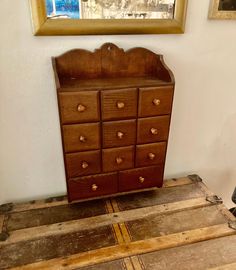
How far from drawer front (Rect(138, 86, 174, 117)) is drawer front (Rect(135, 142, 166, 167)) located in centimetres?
15

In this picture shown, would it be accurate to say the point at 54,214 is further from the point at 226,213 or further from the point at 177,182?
the point at 226,213

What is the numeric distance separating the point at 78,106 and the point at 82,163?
9.6 inches

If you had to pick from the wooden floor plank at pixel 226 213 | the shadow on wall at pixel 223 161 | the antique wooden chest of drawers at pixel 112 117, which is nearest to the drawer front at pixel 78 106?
the antique wooden chest of drawers at pixel 112 117

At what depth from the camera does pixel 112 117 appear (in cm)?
95

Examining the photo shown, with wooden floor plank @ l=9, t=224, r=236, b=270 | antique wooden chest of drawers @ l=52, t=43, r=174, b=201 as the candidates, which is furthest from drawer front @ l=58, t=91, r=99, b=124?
wooden floor plank @ l=9, t=224, r=236, b=270

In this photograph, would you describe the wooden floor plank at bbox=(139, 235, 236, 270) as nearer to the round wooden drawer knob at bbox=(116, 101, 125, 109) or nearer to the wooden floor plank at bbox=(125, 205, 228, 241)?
the wooden floor plank at bbox=(125, 205, 228, 241)

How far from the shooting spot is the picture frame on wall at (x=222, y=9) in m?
1.07

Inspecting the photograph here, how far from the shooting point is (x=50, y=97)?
1068 millimetres

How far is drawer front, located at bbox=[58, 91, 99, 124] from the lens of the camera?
34.0 inches

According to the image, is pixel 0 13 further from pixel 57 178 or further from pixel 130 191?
pixel 130 191

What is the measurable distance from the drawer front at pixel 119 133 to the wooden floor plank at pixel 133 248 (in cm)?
39

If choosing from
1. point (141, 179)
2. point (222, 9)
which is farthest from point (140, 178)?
point (222, 9)

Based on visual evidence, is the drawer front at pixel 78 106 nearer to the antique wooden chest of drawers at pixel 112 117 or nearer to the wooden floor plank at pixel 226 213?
the antique wooden chest of drawers at pixel 112 117

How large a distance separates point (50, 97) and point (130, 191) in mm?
561
